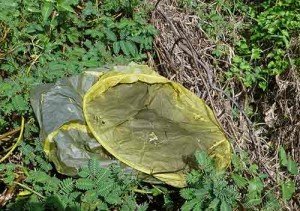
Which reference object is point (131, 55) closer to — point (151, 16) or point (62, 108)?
point (151, 16)

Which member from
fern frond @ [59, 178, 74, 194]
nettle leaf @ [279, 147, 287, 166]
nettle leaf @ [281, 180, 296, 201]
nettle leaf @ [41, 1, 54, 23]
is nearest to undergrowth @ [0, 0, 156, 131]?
nettle leaf @ [41, 1, 54, 23]

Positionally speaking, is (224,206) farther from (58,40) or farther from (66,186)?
(58,40)

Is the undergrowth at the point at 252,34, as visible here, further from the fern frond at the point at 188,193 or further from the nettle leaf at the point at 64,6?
the fern frond at the point at 188,193

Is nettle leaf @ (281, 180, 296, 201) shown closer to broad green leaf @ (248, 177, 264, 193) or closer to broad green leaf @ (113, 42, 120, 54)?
broad green leaf @ (248, 177, 264, 193)

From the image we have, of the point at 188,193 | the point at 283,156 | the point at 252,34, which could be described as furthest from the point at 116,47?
the point at 283,156

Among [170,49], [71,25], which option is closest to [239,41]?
[170,49]

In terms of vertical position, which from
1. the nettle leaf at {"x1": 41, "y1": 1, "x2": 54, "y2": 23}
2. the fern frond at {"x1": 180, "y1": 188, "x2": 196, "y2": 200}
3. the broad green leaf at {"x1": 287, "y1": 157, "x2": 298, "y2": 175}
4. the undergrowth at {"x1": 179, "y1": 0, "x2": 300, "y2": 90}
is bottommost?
the broad green leaf at {"x1": 287, "y1": 157, "x2": 298, "y2": 175}
